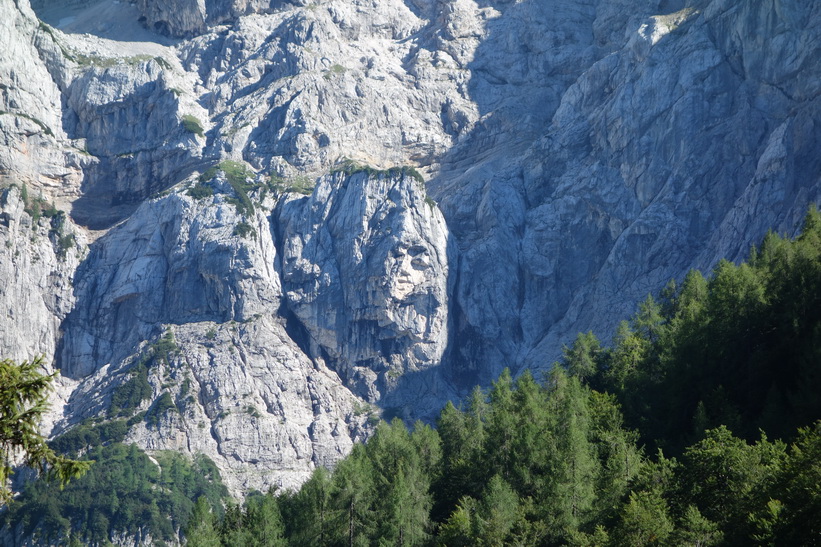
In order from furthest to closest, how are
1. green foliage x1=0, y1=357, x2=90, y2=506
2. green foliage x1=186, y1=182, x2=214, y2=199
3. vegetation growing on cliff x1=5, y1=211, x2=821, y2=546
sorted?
green foliage x1=186, y1=182, x2=214, y2=199, vegetation growing on cliff x1=5, y1=211, x2=821, y2=546, green foliage x1=0, y1=357, x2=90, y2=506

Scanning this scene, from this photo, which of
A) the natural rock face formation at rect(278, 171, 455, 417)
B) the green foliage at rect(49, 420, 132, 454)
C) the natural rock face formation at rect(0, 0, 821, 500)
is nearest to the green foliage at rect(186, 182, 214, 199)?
the natural rock face formation at rect(0, 0, 821, 500)

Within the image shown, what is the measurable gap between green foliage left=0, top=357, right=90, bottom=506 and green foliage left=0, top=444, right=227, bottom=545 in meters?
126

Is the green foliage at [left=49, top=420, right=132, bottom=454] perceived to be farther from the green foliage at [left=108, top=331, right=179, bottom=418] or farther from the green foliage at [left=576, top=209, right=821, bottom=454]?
the green foliage at [left=576, top=209, right=821, bottom=454]

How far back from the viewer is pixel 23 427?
3131 centimetres

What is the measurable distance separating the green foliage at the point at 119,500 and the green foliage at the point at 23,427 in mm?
126091

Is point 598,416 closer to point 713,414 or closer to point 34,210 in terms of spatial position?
point 713,414

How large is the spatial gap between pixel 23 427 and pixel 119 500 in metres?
134

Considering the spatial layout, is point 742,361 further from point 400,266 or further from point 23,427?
point 400,266

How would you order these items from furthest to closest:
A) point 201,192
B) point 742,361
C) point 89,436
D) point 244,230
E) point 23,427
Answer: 1. point 201,192
2. point 244,230
3. point 89,436
4. point 742,361
5. point 23,427

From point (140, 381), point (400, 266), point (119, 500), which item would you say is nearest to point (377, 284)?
point (400, 266)

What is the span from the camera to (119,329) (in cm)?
19312

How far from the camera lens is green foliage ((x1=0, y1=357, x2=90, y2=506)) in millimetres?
31188

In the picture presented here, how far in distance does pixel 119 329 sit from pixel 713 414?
143963mm

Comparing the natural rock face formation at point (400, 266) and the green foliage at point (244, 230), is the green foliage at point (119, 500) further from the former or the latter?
the green foliage at point (244, 230)
